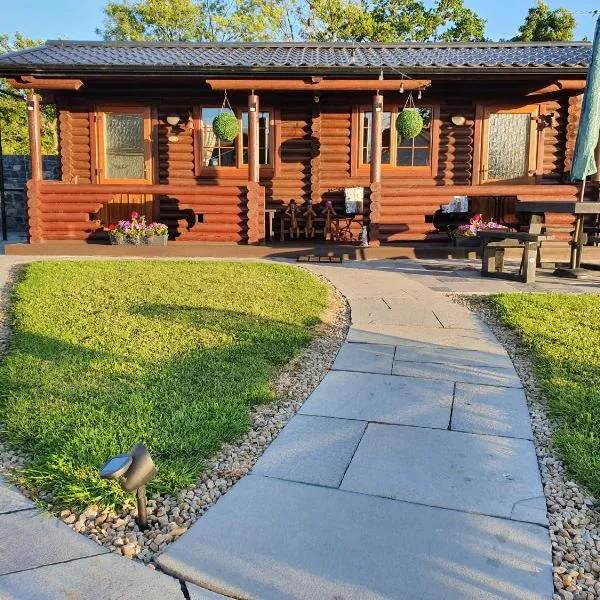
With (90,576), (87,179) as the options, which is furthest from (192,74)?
(90,576)

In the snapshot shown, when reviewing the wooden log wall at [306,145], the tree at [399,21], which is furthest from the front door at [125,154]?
the tree at [399,21]

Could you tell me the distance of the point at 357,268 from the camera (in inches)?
346

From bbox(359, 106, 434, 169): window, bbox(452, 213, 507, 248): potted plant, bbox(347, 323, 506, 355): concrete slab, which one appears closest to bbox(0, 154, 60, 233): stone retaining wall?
bbox(359, 106, 434, 169): window

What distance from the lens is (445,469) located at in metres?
2.69

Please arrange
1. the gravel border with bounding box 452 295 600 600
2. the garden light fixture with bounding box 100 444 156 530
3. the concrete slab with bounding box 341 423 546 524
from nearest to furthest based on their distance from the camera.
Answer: the gravel border with bounding box 452 295 600 600 → the garden light fixture with bounding box 100 444 156 530 → the concrete slab with bounding box 341 423 546 524

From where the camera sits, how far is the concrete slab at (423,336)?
4734 millimetres

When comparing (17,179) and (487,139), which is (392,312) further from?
(17,179)

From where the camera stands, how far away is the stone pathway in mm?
1952

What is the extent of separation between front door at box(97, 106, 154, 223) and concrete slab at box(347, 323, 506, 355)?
8097 mm

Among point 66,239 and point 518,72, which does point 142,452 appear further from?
→ point 518,72

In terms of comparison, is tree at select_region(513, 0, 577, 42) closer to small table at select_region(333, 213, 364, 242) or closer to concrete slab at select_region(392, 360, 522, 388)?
small table at select_region(333, 213, 364, 242)

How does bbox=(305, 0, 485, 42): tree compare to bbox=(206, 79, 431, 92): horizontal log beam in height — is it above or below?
above

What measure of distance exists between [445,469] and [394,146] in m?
10.5

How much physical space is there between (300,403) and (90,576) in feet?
5.79
